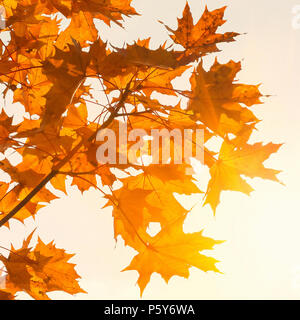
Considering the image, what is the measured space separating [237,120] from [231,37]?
0.87 feet

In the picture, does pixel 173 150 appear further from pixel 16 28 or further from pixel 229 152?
pixel 16 28

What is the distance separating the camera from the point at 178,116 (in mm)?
1307

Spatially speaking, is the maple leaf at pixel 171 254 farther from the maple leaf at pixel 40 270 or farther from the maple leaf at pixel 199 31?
the maple leaf at pixel 199 31

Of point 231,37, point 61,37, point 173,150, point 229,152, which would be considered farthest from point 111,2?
point 229,152

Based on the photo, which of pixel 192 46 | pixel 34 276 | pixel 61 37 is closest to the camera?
pixel 192 46

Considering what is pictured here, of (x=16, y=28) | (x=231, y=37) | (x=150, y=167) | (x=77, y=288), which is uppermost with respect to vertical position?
(x=16, y=28)

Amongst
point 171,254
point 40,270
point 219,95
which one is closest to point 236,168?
point 219,95

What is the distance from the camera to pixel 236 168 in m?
1.24

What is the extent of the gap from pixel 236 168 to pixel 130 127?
412mm

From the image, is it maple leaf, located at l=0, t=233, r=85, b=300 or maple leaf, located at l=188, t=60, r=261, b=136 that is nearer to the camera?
maple leaf, located at l=188, t=60, r=261, b=136

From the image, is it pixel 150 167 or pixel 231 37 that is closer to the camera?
pixel 231 37

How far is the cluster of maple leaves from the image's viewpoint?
1.14m

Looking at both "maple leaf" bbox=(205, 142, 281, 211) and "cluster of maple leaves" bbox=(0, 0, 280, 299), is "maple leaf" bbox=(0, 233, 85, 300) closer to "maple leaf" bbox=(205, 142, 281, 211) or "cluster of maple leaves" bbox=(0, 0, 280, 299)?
"cluster of maple leaves" bbox=(0, 0, 280, 299)
